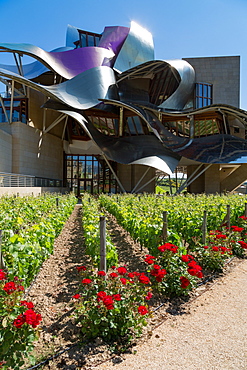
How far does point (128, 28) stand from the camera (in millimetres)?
33562

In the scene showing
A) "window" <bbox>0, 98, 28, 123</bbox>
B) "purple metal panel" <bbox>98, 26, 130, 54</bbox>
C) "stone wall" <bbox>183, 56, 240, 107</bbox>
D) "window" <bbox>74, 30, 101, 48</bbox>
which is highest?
"window" <bbox>74, 30, 101, 48</bbox>

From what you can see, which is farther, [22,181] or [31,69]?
[31,69]

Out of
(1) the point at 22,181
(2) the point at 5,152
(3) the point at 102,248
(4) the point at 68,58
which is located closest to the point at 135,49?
(4) the point at 68,58

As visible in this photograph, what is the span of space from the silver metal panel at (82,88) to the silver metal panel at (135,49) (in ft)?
17.7

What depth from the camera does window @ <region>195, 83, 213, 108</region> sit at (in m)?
33.7

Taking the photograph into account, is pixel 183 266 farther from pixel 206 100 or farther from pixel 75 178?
pixel 206 100

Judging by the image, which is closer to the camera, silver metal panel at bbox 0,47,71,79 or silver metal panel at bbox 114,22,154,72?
silver metal panel at bbox 0,47,71,79

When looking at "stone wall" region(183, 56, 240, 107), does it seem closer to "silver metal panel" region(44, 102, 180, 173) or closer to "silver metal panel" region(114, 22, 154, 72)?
"silver metal panel" region(114, 22, 154, 72)

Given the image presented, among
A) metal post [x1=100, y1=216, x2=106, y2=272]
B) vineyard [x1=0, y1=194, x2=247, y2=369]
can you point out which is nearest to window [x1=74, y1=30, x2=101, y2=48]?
vineyard [x1=0, y1=194, x2=247, y2=369]

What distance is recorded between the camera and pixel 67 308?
394cm

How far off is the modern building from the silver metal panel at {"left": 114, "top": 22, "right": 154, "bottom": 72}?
0.13 meters

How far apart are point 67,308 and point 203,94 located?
35358mm

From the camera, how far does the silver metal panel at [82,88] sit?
19538 millimetres

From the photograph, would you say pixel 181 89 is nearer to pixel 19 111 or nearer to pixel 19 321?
pixel 19 111
